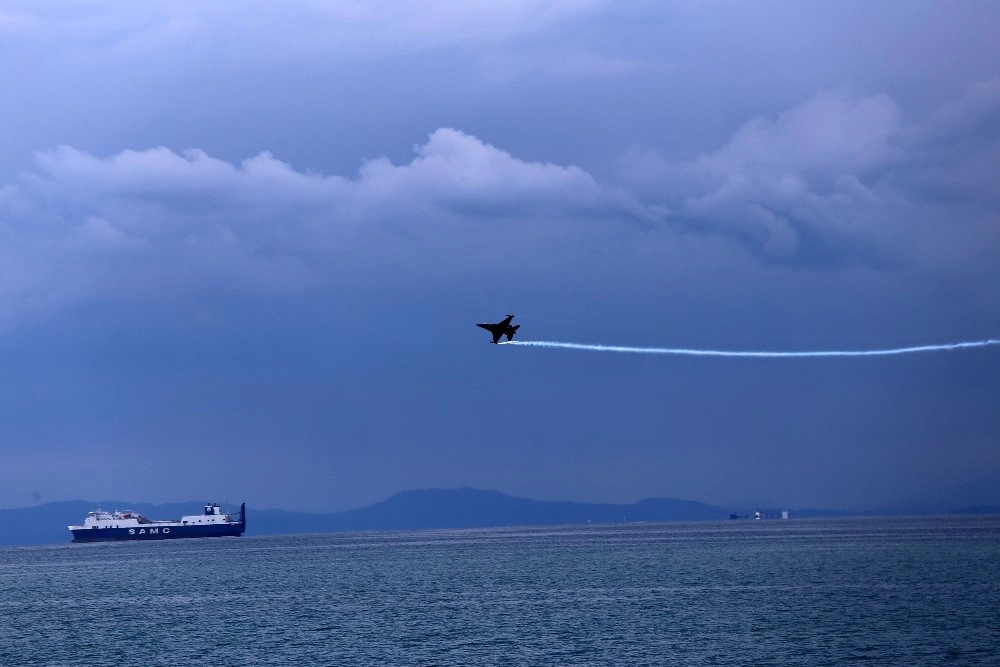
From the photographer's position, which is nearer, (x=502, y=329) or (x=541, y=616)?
(x=502, y=329)

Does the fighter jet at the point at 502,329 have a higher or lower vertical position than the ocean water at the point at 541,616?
higher

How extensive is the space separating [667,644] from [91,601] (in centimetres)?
7473

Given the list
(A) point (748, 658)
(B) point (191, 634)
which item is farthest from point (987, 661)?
(B) point (191, 634)

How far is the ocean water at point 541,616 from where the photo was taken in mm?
76375

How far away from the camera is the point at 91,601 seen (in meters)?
128

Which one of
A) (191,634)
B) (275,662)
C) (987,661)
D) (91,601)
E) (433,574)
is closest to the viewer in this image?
(987,661)

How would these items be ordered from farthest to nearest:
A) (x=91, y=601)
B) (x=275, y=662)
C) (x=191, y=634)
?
(x=91, y=601) → (x=191, y=634) → (x=275, y=662)

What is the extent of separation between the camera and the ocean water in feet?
251

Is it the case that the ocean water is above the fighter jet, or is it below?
below

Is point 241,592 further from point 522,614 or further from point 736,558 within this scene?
point 736,558

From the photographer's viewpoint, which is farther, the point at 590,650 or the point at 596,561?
the point at 596,561

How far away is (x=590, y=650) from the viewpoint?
7706 centimetres

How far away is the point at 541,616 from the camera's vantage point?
96.2 metres

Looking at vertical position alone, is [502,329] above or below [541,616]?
above
